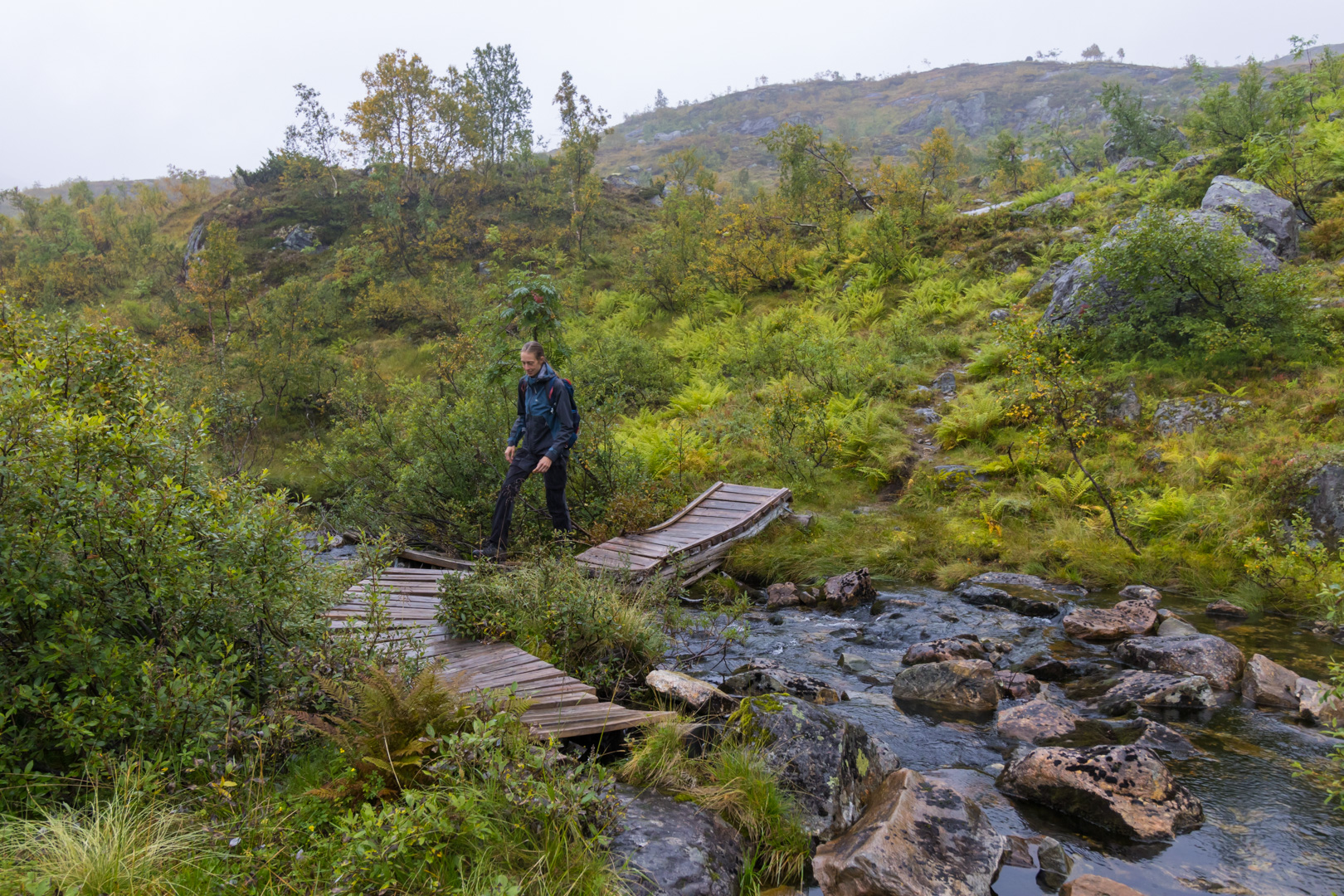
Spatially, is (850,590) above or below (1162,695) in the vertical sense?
below

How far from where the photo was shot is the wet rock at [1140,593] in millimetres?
6832

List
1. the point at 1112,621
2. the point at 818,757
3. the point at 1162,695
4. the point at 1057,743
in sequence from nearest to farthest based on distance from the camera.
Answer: the point at 818,757, the point at 1057,743, the point at 1162,695, the point at 1112,621

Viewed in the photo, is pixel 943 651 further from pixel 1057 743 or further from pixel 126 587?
pixel 126 587

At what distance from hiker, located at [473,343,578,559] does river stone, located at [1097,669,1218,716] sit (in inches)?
212

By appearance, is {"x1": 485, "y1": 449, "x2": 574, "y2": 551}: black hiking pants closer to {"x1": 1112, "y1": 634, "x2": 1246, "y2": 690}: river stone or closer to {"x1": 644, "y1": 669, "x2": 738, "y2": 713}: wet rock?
{"x1": 644, "y1": 669, "x2": 738, "y2": 713}: wet rock

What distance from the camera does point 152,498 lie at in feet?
10.8

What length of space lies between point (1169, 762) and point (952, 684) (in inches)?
56.6

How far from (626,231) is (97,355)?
27.1 metres

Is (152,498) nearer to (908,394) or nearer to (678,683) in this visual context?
(678,683)

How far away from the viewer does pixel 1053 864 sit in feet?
11.3

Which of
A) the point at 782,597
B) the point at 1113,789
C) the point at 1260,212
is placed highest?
the point at 1260,212

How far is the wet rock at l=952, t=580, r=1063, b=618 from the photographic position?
706 cm

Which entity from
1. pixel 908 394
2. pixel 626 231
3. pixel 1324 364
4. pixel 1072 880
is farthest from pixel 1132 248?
pixel 626 231

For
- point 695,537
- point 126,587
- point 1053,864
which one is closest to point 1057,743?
point 1053,864
